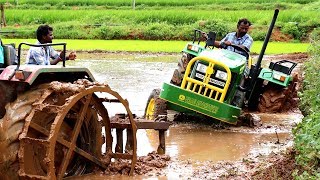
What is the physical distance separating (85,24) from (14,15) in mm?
6123

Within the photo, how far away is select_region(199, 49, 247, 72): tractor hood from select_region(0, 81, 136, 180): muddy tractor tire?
342 cm

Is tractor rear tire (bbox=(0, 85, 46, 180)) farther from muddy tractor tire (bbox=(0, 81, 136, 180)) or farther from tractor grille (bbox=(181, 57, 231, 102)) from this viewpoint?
tractor grille (bbox=(181, 57, 231, 102))

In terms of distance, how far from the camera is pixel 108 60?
22.3 meters

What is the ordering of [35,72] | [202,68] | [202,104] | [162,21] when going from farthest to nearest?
1. [162,21]
2. [202,68]
3. [202,104]
4. [35,72]

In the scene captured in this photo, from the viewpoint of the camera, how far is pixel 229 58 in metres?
10.0

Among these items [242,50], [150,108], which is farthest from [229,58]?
[150,108]

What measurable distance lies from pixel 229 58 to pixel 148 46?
17763 mm

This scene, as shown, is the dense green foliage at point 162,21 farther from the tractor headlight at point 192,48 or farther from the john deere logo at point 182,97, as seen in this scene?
the john deere logo at point 182,97

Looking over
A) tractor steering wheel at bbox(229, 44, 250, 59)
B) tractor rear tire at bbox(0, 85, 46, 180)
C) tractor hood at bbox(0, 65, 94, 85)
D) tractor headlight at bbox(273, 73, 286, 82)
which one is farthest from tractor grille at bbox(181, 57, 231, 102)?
tractor rear tire at bbox(0, 85, 46, 180)

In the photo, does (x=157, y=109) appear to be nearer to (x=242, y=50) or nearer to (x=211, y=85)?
(x=211, y=85)

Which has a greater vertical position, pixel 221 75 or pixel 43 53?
pixel 43 53

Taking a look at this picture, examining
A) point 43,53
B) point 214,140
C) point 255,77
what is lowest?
point 214,140

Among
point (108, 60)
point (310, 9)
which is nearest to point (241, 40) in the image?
point (108, 60)

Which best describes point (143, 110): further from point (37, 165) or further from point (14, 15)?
point (14, 15)
